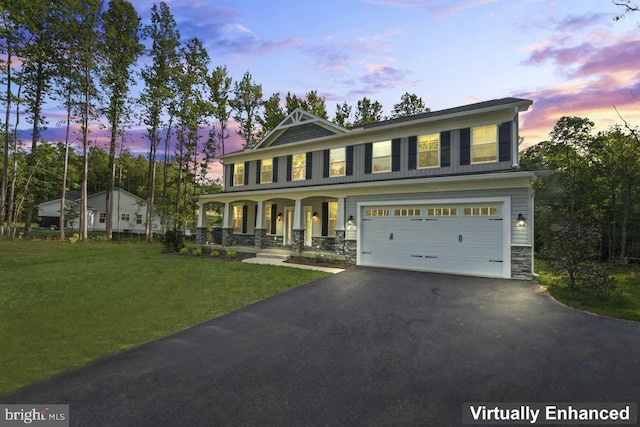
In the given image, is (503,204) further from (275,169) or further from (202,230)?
(202,230)

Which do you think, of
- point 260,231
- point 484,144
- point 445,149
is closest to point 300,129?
A: point 260,231

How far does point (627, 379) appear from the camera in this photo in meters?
3.56

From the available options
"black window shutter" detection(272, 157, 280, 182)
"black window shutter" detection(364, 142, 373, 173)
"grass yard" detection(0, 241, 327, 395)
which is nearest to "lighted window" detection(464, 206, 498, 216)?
"black window shutter" detection(364, 142, 373, 173)

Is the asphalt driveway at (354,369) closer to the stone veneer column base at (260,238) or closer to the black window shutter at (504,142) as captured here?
the black window shutter at (504,142)

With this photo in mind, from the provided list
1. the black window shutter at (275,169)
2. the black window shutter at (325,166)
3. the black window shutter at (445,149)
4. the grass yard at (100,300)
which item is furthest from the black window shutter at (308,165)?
the black window shutter at (445,149)

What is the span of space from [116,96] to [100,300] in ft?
67.6

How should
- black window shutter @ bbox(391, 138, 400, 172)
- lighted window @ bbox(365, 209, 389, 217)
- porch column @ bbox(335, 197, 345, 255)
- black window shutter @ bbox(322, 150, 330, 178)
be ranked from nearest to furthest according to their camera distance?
lighted window @ bbox(365, 209, 389, 217) < porch column @ bbox(335, 197, 345, 255) < black window shutter @ bbox(391, 138, 400, 172) < black window shutter @ bbox(322, 150, 330, 178)

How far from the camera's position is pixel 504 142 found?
1083cm

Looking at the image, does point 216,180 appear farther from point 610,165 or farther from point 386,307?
point 610,165

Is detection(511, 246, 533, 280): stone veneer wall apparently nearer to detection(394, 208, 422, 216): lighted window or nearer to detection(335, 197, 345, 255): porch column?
detection(394, 208, 422, 216): lighted window

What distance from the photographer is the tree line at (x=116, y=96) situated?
1850 cm

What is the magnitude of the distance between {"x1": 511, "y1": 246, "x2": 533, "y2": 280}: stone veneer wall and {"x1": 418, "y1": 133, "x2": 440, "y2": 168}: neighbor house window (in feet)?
15.2

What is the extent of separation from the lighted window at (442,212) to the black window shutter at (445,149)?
2.47m

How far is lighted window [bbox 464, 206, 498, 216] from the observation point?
31.5 feet
